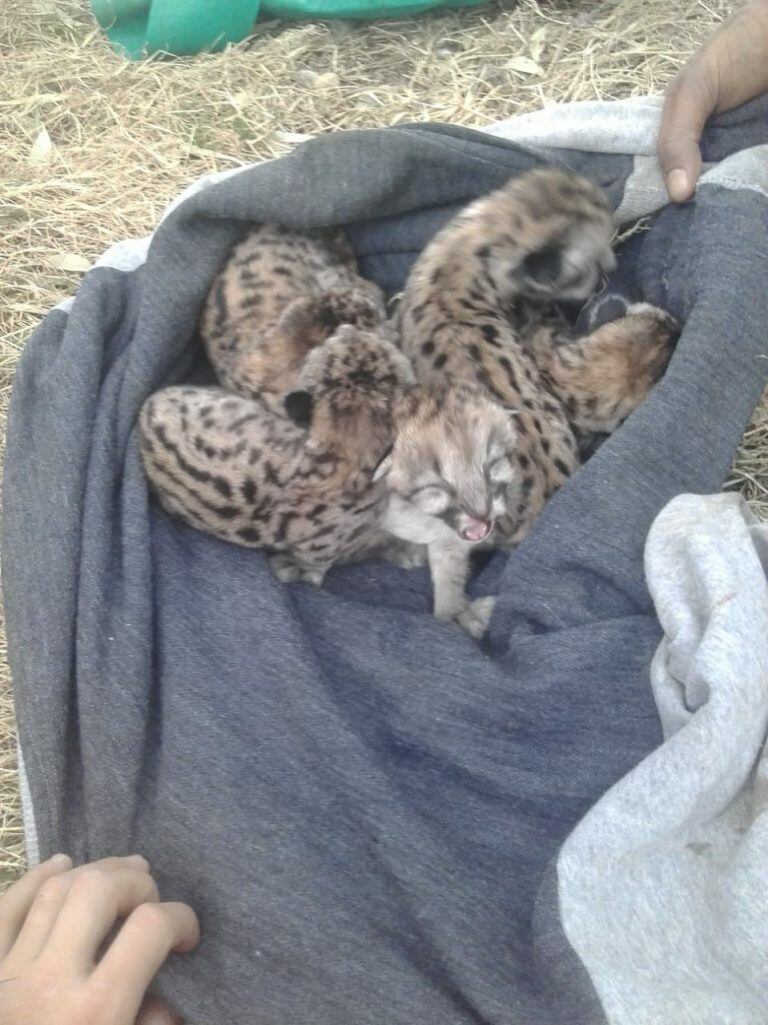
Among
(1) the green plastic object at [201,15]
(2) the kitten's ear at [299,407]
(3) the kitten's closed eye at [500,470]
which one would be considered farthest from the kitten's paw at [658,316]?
(1) the green plastic object at [201,15]

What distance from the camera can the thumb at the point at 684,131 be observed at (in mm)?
3377

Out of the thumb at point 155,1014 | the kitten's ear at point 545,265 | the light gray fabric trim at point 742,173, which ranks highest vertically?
the light gray fabric trim at point 742,173

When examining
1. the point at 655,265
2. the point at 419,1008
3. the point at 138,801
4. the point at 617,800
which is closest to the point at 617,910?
the point at 617,800

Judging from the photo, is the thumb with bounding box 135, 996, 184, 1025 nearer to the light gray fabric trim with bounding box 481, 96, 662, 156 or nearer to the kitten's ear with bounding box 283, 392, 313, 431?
the kitten's ear with bounding box 283, 392, 313, 431

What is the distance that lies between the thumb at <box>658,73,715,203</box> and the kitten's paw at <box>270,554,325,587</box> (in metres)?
1.84

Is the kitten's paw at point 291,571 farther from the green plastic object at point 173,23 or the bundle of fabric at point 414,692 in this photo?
the green plastic object at point 173,23

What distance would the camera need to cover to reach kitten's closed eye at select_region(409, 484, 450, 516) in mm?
2939

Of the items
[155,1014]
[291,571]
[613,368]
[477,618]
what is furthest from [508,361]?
[155,1014]

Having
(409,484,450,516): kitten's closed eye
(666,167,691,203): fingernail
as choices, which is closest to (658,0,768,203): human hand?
(666,167,691,203): fingernail

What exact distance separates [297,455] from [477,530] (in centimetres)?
59

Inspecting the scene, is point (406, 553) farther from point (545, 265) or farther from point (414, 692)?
point (545, 265)

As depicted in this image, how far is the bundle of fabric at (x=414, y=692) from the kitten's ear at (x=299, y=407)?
47 cm

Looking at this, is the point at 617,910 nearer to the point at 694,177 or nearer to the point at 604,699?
the point at 604,699

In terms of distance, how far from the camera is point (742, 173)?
3.29m
